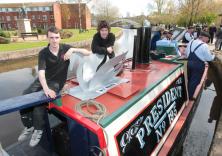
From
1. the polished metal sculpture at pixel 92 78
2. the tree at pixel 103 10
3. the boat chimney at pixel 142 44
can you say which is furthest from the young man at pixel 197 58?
the tree at pixel 103 10

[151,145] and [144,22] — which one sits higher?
[144,22]

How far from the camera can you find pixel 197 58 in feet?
15.6

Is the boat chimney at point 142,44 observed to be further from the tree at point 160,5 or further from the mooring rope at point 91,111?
the tree at point 160,5

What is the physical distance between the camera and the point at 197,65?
15.7 ft

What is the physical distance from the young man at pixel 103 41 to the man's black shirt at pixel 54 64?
25.9 inches

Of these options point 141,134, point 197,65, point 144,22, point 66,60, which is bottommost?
point 141,134

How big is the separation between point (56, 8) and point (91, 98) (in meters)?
60.1

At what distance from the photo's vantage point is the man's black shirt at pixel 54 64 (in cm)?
250

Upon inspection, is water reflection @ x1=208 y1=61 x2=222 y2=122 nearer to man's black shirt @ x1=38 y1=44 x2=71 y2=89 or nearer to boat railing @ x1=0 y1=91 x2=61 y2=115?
man's black shirt @ x1=38 y1=44 x2=71 y2=89

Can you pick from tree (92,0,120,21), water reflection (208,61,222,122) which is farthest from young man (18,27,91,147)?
tree (92,0,120,21)

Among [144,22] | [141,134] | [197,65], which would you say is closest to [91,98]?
[141,134]

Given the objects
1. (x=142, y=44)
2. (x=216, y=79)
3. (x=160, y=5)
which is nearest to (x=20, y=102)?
(x=142, y=44)

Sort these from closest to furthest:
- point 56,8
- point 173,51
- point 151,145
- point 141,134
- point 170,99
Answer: point 141,134 → point 151,145 → point 170,99 → point 173,51 → point 56,8

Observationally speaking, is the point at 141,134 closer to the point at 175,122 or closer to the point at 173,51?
the point at 175,122
